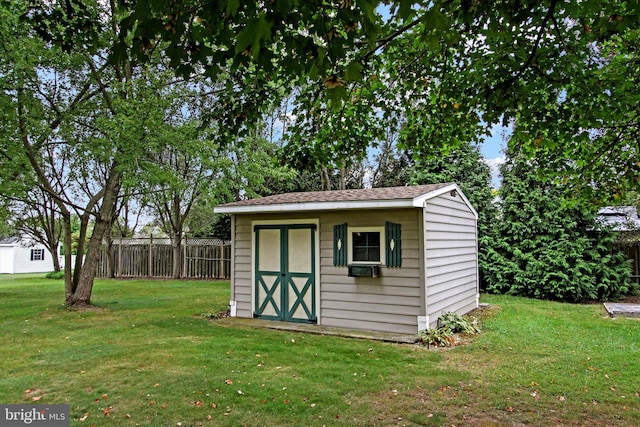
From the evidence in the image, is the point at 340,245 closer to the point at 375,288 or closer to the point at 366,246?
the point at 366,246

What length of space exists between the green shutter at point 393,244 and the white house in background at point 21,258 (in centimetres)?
2491

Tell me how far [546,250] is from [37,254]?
28.5 metres

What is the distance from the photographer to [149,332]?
6598 mm

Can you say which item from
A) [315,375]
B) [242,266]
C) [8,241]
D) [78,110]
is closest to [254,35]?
[315,375]


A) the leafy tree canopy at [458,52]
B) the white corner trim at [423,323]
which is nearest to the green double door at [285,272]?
the white corner trim at [423,323]

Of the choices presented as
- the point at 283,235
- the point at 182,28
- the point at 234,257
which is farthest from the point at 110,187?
the point at 182,28

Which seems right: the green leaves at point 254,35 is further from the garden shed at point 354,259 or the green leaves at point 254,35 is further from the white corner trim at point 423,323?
the white corner trim at point 423,323

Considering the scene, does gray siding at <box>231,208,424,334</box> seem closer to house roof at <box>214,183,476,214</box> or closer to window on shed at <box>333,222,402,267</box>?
window on shed at <box>333,222,402,267</box>

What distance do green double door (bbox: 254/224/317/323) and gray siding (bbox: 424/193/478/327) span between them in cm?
194

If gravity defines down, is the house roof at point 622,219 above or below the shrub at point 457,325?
above

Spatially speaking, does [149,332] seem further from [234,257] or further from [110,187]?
[110,187]

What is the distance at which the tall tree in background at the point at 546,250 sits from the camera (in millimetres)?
9852

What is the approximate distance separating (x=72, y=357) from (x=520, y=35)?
239 inches

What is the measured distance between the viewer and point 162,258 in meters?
16.2
